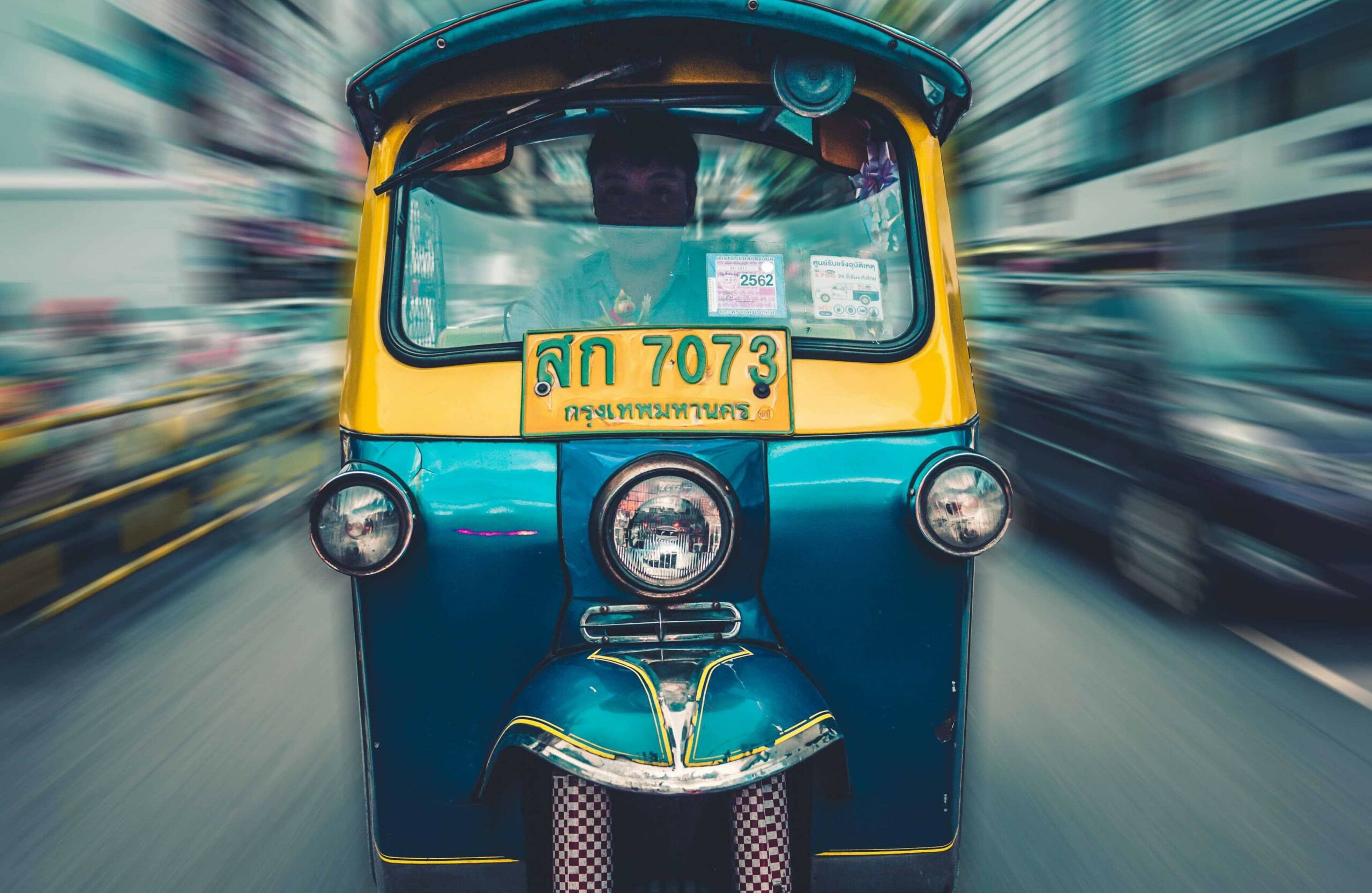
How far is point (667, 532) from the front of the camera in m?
1.94

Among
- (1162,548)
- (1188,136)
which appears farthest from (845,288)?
(1188,136)

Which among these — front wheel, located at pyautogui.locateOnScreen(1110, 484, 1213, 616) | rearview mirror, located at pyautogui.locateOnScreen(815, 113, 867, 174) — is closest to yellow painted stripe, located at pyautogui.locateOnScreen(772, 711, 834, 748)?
rearview mirror, located at pyautogui.locateOnScreen(815, 113, 867, 174)

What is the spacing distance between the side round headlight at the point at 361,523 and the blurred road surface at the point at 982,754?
1236mm

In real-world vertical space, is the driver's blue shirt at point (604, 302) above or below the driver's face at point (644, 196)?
below

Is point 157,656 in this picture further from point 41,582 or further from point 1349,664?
point 1349,664

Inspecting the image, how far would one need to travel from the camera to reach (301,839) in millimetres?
2898

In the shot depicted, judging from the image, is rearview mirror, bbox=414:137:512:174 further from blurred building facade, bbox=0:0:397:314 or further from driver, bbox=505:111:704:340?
blurred building facade, bbox=0:0:397:314

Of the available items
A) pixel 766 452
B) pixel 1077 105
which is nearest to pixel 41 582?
pixel 766 452

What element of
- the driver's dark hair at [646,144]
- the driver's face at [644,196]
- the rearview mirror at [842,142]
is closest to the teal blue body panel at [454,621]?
the driver's face at [644,196]

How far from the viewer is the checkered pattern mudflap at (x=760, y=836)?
1795 mm

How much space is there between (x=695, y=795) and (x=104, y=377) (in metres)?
6.10

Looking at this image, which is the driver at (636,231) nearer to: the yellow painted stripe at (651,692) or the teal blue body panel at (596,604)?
the teal blue body panel at (596,604)

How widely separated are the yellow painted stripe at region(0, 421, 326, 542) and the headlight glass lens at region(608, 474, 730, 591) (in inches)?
172

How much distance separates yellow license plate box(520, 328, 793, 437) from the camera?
204 centimetres
